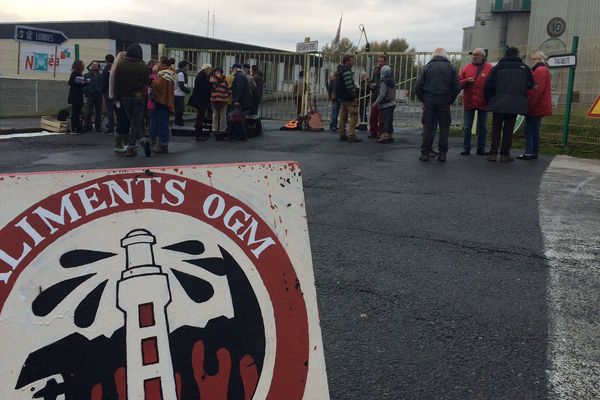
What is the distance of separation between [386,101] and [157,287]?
36.8 ft

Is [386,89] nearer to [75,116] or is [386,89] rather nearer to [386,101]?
[386,101]

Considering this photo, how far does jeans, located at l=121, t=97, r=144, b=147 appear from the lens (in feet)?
31.8

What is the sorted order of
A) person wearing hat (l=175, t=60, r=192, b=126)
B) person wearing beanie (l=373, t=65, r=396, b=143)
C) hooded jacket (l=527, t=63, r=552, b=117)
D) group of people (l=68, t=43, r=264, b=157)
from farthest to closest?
person wearing hat (l=175, t=60, r=192, b=126)
person wearing beanie (l=373, t=65, r=396, b=143)
hooded jacket (l=527, t=63, r=552, b=117)
group of people (l=68, t=43, r=264, b=157)

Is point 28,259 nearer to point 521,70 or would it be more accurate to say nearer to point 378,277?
point 378,277

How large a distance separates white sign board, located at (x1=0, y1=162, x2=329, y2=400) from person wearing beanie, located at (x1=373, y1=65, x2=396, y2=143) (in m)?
10.6

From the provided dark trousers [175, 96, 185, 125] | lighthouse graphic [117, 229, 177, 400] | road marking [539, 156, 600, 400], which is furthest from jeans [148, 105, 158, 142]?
lighthouse graphic [117, 229, 177, 400]

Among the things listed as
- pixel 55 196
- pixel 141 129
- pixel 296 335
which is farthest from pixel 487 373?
pixel 141 129

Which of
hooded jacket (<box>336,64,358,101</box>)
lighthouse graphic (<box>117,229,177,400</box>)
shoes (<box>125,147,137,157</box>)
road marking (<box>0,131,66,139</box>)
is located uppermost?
hooded jacket (<box>336,64,358,101</box>)

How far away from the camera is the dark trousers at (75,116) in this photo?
1422cm

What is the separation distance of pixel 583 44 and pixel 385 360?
42.2 ft

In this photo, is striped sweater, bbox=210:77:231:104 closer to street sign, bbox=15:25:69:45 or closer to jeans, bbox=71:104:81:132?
jeans, bbox=71:104:81:132

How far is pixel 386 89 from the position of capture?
1232 centimetres

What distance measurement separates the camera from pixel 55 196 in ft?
5.65

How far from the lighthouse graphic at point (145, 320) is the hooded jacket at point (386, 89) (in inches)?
433
